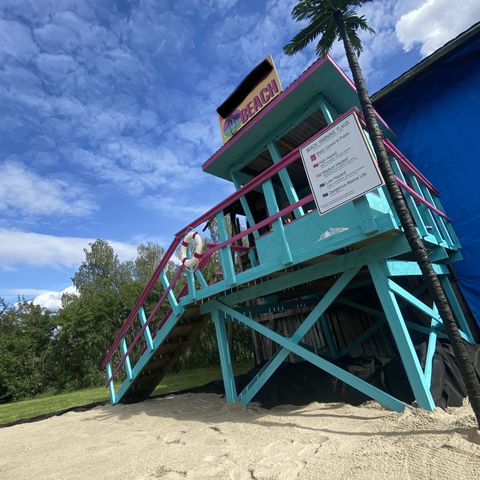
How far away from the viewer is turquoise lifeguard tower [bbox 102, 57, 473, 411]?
346 centimetres

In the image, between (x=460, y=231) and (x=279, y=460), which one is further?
(x=460, y=231)

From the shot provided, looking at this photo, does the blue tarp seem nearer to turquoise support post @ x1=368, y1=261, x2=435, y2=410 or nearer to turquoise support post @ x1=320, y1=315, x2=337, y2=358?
turquoise support post @ x1=320, y1=315, x2=337, y2=358

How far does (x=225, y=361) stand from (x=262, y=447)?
2083mm

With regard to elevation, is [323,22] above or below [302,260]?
above

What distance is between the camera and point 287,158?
12.6ft

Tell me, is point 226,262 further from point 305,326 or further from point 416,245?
point 416,245

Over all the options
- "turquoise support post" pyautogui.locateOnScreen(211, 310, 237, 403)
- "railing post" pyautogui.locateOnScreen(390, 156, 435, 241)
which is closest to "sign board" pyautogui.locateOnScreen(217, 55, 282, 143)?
"railing post" pyautogui.locateOnScreen(390, 156, 435, 241)

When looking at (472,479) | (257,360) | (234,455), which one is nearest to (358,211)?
(472,479)

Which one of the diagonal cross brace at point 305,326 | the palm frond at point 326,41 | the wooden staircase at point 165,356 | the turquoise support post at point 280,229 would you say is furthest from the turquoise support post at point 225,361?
the palm frond at point 326,41

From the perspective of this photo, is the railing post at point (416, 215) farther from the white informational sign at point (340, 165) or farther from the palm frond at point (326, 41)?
the palm frond at point (326, 41)

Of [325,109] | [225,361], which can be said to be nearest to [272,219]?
[225,361]

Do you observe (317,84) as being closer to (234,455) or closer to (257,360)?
(234,455)

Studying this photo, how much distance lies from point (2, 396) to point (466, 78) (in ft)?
69.0

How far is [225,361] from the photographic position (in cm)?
505
